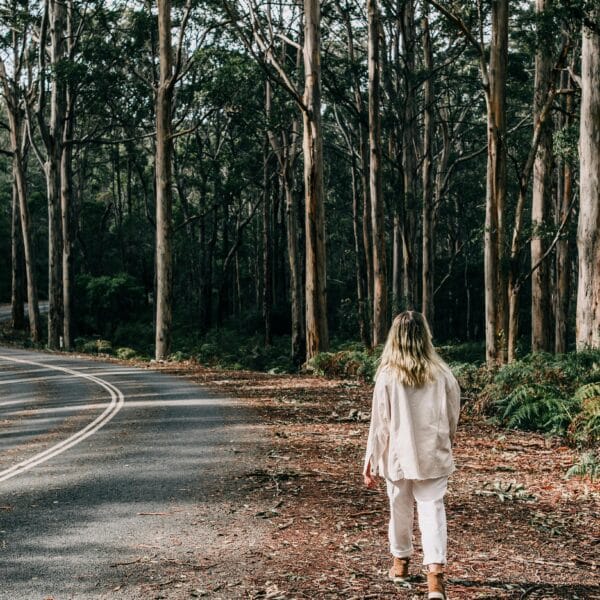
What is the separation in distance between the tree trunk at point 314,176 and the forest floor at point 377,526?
31.0 feet

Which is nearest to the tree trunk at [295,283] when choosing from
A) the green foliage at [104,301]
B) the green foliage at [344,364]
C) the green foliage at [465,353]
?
the green foliage at [465,353]

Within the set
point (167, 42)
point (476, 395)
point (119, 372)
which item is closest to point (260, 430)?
point (476, 395)

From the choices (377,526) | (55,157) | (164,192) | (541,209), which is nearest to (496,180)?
(541,209)

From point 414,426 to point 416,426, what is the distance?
0.01 metres

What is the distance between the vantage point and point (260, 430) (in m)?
11.9

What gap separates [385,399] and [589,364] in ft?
34.0

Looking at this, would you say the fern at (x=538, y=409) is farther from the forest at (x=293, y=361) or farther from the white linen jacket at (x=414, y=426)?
the white linen jacket at (x=414, y=426)

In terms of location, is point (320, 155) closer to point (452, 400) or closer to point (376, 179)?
point (376, 179)

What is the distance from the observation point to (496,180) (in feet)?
59.9

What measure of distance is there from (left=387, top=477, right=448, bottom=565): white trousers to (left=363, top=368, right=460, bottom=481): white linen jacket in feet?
0.34

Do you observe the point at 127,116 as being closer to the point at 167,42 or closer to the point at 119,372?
the point at 167,42

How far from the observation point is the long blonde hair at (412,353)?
511 cm

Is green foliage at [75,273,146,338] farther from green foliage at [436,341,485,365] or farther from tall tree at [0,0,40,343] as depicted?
green foliage at [436,341,485,365]

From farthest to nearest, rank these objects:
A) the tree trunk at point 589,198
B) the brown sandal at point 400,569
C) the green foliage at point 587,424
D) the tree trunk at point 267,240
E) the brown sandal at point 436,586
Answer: the tree trunk at point 267,240
the tree trunk at point 589,198
the green foliage at point 587,424
the brown sandal at point 400,569
the brown sandal at point 436,586
